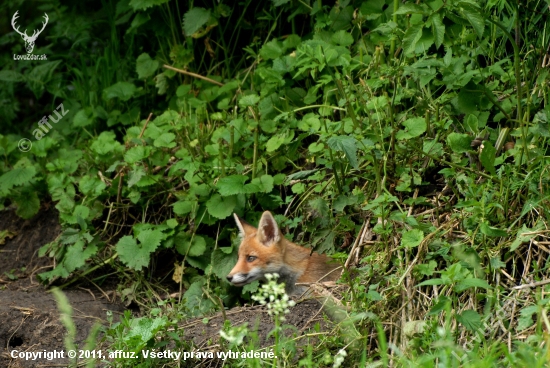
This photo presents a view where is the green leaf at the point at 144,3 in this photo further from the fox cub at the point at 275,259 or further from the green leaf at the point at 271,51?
the fox cub at the point at 275,259

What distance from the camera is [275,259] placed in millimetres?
5512

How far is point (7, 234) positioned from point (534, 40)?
4501mm

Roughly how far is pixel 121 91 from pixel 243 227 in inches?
90.9

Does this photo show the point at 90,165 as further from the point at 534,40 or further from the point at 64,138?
the point at 534,40

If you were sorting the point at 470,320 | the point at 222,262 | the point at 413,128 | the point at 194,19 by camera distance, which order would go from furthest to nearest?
the point at 194,19 → the point at 222,262 → the point at 413,128 → the point at 470,320

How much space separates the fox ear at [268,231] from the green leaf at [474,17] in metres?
2.04

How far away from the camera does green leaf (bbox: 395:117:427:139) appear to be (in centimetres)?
493

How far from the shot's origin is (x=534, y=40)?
5.17 m

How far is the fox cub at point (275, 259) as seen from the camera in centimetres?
545

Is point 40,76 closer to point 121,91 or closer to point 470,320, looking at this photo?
point 121,91

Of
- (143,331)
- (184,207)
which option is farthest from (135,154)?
(143,331)

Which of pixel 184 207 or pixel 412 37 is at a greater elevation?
pixel 412 37

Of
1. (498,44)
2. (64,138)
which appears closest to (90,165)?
(64,138)

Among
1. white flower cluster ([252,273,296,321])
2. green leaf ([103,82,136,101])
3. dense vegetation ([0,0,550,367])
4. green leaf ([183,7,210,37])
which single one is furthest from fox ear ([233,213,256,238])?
green leaf ([103,82,136,101])
